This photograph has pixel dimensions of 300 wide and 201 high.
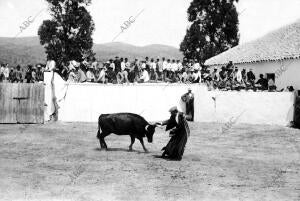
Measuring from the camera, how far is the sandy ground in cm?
943

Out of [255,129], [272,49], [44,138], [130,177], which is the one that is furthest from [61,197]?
[272,49]

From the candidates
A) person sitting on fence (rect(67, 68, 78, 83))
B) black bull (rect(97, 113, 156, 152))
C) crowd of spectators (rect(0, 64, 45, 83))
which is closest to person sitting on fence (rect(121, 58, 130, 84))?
person sitting on fence (rect(67, 68, 78, 83))

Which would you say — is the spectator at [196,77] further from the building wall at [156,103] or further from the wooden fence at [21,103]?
the wooden fence at [21,103]

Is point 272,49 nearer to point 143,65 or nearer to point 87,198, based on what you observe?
point 143,65

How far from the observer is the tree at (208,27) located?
45.2m

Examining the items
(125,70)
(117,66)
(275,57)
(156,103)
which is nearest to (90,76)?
(117,66)

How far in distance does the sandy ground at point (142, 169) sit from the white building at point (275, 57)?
34.1 feet

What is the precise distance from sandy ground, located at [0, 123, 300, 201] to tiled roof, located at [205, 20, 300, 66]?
12270 millimetres

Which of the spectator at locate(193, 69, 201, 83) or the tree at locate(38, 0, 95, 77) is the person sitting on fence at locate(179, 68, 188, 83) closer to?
the spectator at locate(193, 69, 201, 83)

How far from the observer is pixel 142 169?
11.8m

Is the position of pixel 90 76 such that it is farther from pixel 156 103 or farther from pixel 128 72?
pixel 156 103

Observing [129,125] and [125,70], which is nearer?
[129,125]

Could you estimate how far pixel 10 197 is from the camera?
8773mm

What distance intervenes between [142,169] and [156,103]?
12.2 meters
